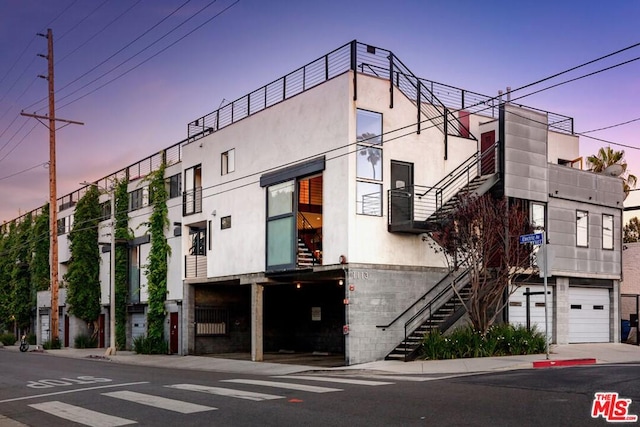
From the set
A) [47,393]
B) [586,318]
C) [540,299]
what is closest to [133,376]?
[47,393]

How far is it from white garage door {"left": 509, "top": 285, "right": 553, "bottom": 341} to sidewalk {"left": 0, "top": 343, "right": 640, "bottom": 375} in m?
1.31

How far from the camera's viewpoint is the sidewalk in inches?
773

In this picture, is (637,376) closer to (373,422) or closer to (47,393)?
(373,422)

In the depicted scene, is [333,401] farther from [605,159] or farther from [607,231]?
[605,159]

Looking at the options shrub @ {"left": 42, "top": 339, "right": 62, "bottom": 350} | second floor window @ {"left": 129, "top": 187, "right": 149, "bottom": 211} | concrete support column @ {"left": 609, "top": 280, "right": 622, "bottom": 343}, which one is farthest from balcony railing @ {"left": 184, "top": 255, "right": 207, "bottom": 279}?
concrete support column @ {"left": 609, "top": 280, "right": 622, "bottom": 343}

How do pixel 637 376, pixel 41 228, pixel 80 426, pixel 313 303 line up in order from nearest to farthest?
pixel 80 426 < pixel 637 376 < pixel 313 303 < pixel 41 228

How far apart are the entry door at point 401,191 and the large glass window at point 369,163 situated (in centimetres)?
61

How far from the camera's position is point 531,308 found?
28.1 metres

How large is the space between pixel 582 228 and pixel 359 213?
11.0 meters

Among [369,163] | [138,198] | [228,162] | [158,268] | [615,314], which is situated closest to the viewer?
[369,163]

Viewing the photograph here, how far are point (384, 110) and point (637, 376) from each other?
13138mm

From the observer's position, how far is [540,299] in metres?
28.5

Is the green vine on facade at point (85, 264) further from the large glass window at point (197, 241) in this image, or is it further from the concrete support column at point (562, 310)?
the concrete support column at point (562, 310)

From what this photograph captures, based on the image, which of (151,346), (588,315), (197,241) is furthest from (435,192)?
(151,346)
